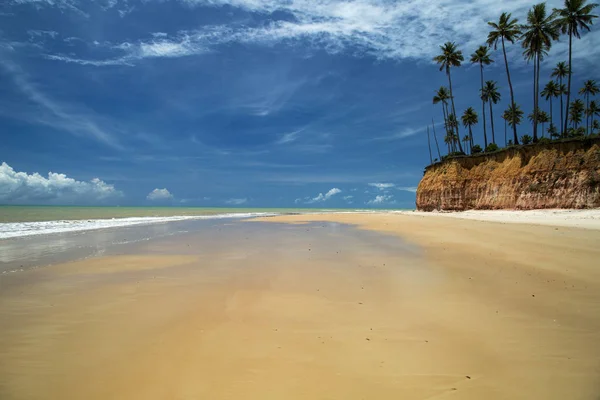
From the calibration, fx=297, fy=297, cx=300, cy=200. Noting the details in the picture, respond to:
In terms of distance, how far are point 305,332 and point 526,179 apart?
3739 centimetres

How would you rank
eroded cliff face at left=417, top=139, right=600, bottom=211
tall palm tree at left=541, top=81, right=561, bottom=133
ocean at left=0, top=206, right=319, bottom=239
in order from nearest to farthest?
ocean at left=0, top=206, right=319, bottom=239 < eroded cliff face at left=417, top=139, right=600, bottom=211 < tall palm tree at left=541, top=81, right=561, bottom=133

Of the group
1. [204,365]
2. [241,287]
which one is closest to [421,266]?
[241,287]

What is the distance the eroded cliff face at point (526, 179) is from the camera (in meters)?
27.5

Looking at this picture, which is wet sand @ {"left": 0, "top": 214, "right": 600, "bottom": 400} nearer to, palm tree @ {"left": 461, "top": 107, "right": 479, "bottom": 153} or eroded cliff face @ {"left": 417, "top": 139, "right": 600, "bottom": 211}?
eroded cliff face @ {"left": 417, "top": 139, "right": 600, "bottom": 211}

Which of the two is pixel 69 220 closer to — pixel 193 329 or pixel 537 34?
pixel 193 329

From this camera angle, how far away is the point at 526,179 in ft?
105

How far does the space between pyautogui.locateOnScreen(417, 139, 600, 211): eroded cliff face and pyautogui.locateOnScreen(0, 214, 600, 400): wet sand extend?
26.9 m

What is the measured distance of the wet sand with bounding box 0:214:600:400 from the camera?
2.90 meters

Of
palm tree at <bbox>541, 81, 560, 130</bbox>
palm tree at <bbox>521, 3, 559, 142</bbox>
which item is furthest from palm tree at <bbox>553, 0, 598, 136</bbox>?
palm tree at <bbox>541, 81, 560, 130</bbox>

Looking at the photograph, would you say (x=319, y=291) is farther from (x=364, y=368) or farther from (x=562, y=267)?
(x=562, y=267)

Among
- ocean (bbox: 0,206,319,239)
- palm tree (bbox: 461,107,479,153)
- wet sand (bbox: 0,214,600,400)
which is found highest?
palm tree (bbox: 461,107,479,153)

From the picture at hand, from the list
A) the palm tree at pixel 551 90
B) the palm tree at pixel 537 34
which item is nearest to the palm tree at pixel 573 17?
the palm tree at pixel 537 34

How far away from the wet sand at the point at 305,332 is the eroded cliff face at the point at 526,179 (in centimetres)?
2690

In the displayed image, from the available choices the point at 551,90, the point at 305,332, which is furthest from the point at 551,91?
the point at 305,332
